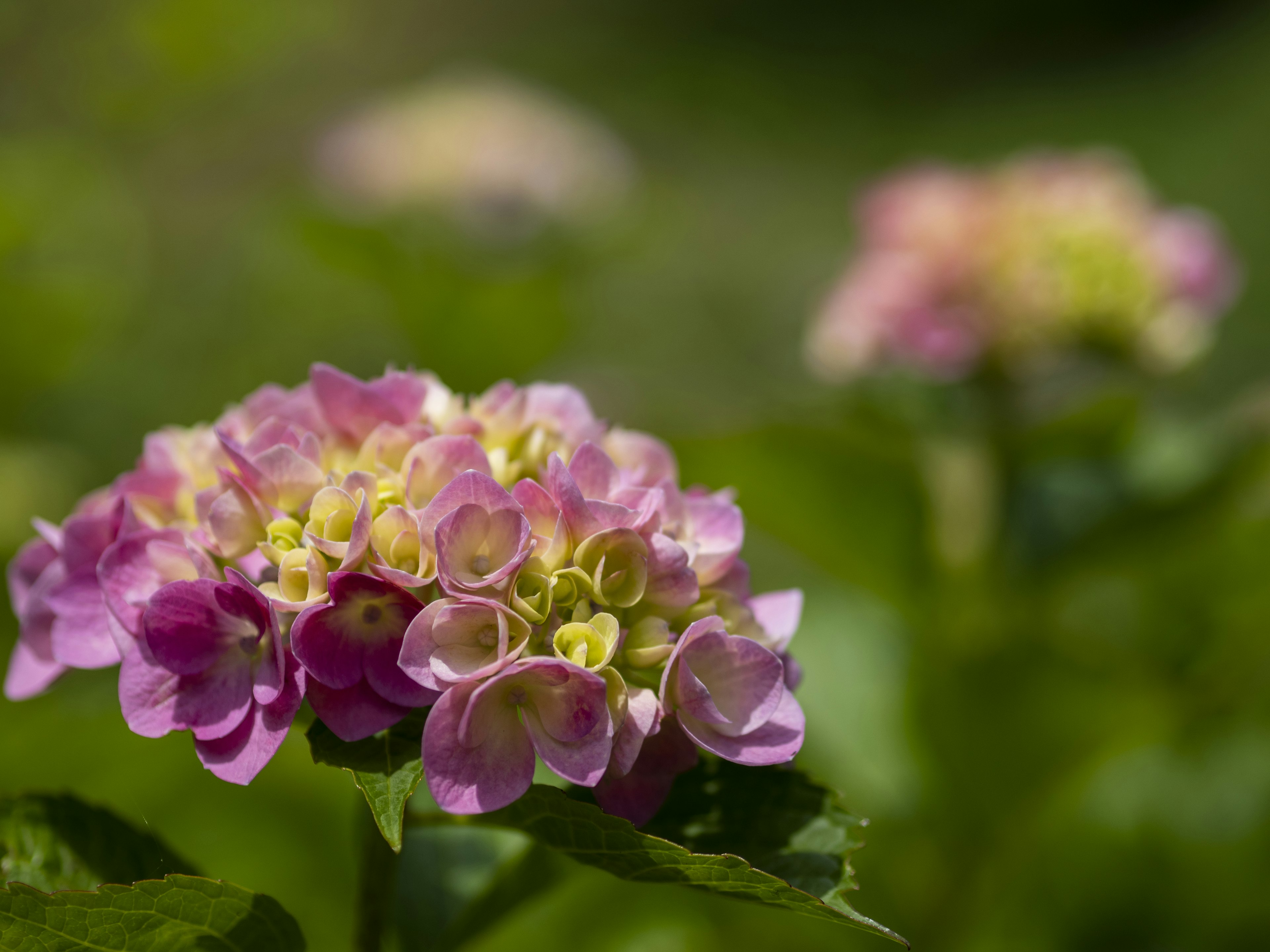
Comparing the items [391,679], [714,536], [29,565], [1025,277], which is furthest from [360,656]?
[1025,277]

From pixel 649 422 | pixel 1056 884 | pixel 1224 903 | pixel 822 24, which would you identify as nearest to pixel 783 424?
pixel 649 422

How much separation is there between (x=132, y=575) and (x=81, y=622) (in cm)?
7

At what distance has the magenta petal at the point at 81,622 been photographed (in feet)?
2.38

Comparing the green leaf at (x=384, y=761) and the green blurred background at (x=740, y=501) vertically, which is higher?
the green blurred background at (x=740, y=501)

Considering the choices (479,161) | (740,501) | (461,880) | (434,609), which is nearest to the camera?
(434,609)

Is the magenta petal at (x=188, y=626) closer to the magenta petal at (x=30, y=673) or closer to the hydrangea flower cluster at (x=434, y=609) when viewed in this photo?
the hydrangea flower cluster at (x=434, y=609)

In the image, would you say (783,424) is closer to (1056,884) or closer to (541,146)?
(1056,884)

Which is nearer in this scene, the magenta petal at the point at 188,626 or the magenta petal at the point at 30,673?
the magenta petal at the point at 188,626

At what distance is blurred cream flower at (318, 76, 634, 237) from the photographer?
277cm

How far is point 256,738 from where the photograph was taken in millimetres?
655

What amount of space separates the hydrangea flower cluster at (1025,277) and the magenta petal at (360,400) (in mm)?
1078

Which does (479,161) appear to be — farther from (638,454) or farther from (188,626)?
(188,626)

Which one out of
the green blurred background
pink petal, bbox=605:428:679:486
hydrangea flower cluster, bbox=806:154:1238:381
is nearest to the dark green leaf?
the green blurred background

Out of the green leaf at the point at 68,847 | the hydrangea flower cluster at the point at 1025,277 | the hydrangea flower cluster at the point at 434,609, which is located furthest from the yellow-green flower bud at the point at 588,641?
the hydrangea flower cluster at the point at 1025,277
